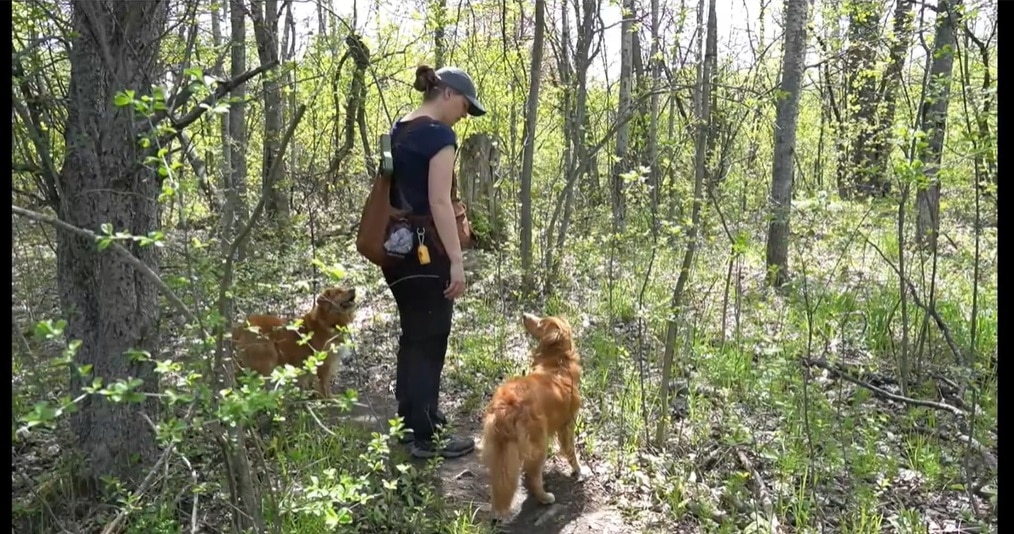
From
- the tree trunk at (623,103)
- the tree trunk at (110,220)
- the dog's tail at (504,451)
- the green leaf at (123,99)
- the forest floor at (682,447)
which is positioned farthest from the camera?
the tree trunk at (623,103)

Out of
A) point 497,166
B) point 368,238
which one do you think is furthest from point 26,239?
point 497,166

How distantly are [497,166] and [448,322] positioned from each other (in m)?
5.47

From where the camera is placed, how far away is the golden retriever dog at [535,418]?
3.21 metres

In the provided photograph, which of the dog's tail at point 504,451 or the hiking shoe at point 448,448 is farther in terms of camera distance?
the hiking shoe at point 448,448

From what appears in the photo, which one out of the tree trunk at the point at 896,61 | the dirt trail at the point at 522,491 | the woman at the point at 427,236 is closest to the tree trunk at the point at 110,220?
the dirt trail at the point at 522,491

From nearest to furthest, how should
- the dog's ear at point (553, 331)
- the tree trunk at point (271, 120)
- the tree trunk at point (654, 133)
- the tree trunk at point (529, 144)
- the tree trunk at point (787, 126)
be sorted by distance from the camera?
the tree trunk at point (271, 120) < the dog's ear at point (553, 331) < the tree trunk at point (654, 133) < the tree trunk at point (529, 144) < the tree trunk at point (787, 126)

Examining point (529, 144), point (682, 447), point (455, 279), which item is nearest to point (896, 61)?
Result: point (529, 144)

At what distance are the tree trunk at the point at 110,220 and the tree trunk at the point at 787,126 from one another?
17.3ft

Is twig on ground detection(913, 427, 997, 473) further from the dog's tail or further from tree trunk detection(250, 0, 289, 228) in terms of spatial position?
tree trunk detection(250, 0, 289, 228)

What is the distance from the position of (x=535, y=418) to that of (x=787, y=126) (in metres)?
4.97

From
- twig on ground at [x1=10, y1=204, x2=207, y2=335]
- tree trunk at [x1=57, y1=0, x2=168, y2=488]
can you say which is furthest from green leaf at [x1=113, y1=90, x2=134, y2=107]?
tree trunk at [x1=57, y1=0, x2=168, y2=488]

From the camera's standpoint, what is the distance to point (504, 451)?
3209mm

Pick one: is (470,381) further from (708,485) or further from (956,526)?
(956,526)

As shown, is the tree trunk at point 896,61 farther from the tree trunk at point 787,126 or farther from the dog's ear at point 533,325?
the dog's ear at point 533,325
